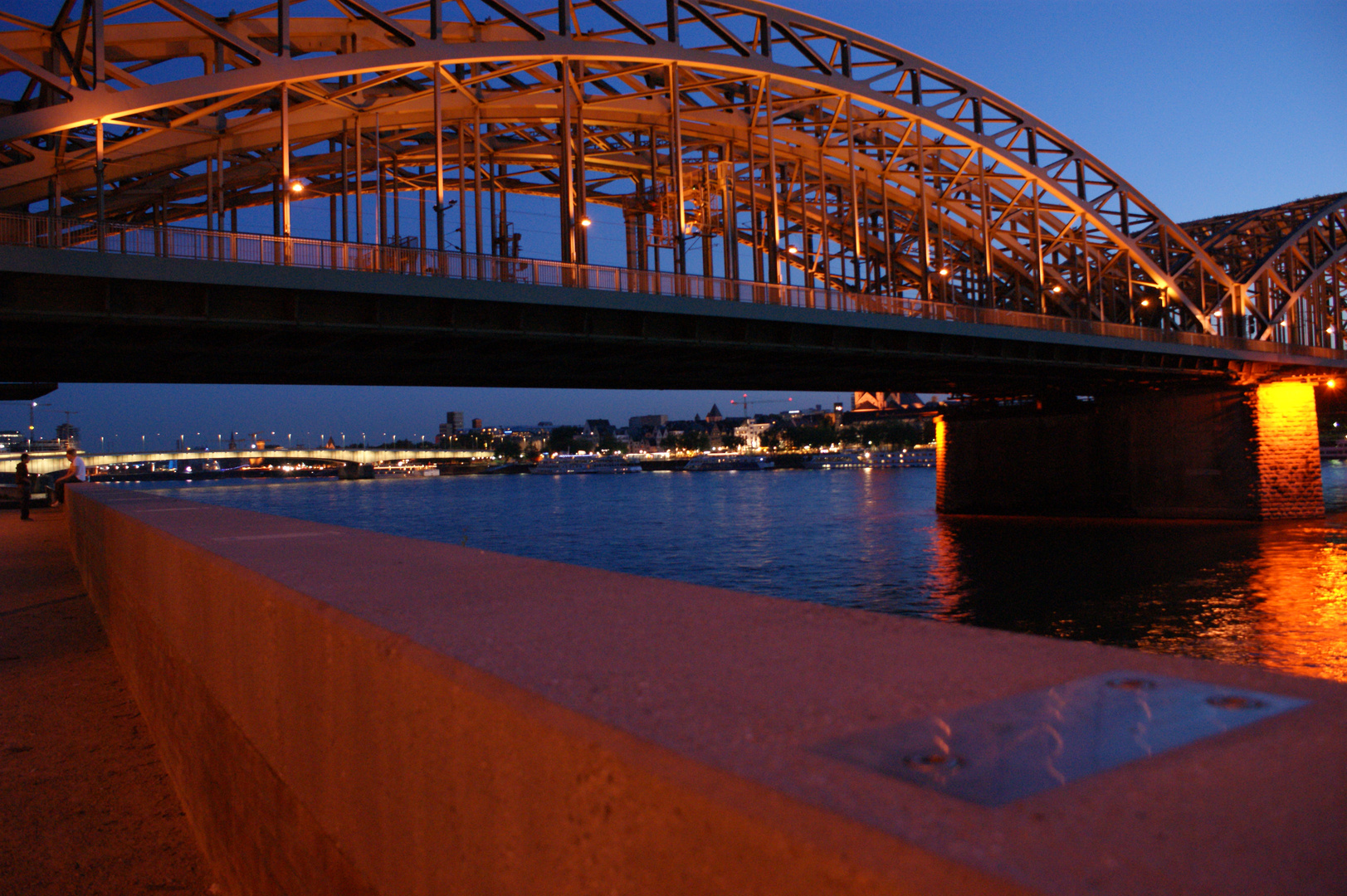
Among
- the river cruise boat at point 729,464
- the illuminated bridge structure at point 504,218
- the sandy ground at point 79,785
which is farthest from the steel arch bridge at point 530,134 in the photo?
the river cruise boat at point 729,464

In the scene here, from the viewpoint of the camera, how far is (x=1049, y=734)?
186cm

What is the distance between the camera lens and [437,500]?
287ft

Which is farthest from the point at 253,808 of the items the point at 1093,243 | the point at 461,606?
the point at 1093,243

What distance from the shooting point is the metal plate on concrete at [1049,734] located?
1631mm

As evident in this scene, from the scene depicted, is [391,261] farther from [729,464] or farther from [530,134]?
[729,464]

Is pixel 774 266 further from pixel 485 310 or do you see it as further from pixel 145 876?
pixel 145 876

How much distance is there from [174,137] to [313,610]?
37.7m

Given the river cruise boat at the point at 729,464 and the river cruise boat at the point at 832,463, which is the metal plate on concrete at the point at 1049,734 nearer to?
the river cruise boat at the point at 729,464

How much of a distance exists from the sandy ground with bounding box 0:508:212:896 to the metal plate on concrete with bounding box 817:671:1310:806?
4479 millimetres

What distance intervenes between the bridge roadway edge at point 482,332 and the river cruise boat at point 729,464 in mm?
133669

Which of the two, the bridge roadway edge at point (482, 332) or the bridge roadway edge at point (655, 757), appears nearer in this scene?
the bridge roadway edge at point (655, 757)

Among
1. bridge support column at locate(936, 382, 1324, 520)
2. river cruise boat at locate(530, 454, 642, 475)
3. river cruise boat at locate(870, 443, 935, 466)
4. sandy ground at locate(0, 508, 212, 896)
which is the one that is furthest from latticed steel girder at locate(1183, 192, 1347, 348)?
river cruise boat at locate(530, 454, 642, 475)

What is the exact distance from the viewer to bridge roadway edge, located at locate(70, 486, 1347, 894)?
4.56ft

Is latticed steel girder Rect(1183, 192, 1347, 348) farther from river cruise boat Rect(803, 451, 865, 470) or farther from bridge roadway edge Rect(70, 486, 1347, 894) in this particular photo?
river cruise boat Rect(803, 451, 865, 470)
